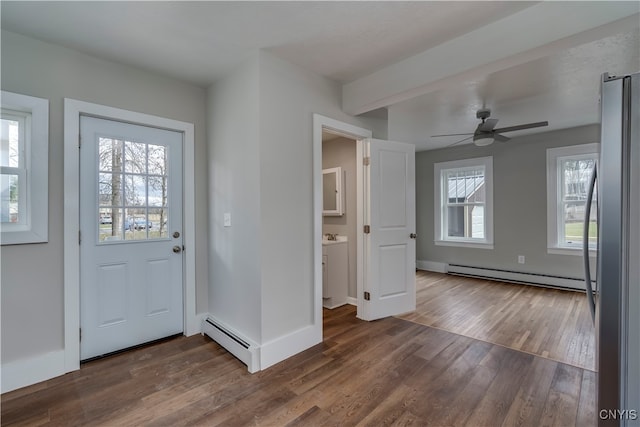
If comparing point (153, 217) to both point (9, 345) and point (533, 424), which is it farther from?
point (533, 424)

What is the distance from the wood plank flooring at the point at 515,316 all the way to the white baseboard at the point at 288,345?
1.20m

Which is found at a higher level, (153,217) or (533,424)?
(153,217)

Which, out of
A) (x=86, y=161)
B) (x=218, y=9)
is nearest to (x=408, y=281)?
(x=218, y=9)

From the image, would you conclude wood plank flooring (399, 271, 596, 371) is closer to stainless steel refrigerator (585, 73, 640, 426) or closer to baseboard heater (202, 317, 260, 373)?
stainless steel refrigerator (585, 73, 640, 426)

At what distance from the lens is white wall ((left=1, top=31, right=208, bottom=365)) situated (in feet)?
6.59

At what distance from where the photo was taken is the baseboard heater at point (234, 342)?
2213 millimetres

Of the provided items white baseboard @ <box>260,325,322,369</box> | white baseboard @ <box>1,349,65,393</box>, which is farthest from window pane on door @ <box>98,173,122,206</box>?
white baseboard @ <box>260,325,322,369</box>

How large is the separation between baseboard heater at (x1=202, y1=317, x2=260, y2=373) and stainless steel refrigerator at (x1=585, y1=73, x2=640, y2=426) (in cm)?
195

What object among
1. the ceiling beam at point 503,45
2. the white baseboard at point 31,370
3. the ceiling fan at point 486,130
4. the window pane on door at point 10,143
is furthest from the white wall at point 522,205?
the window pane on door at point 10,143

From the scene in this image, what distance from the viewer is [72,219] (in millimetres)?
2240

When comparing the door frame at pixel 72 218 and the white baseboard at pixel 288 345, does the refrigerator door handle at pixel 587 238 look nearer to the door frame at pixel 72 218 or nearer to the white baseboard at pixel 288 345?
the white baseboard at pixel 288 345

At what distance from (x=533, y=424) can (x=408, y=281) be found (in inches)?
72.8

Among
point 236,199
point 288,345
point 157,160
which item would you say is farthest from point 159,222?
point 288,345

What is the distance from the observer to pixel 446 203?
5.79 metres
